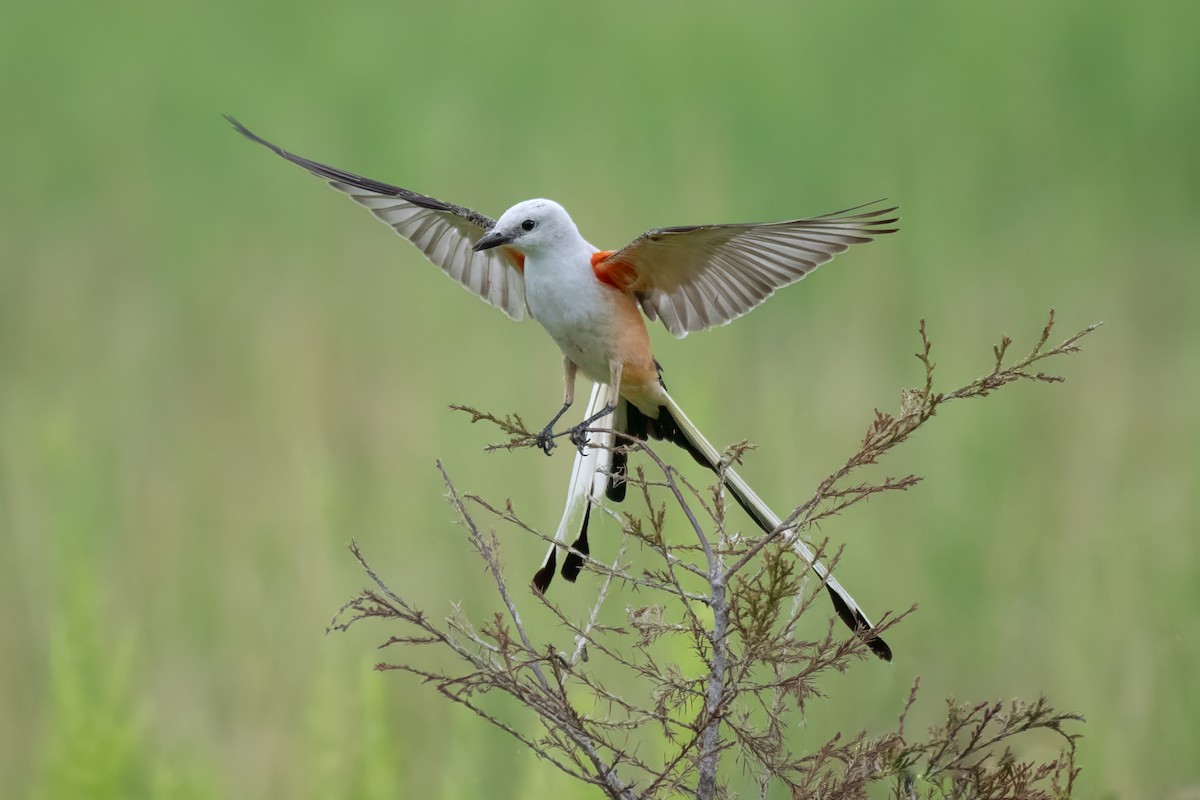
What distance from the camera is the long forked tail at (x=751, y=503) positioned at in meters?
1.95

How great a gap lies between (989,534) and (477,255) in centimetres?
240

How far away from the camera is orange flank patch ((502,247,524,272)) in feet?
10.4

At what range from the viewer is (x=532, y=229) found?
2.80 metres

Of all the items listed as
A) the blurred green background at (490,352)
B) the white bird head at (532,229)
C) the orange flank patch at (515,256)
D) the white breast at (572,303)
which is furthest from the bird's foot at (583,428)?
the blurred green background at (490,352)

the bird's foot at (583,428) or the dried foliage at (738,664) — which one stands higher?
the bird's foot at (583,428)

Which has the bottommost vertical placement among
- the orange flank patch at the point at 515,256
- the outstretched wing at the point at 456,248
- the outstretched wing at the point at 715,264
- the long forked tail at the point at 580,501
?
the long forked tail at the point at 580,501

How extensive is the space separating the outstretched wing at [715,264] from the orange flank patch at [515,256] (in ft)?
1.08

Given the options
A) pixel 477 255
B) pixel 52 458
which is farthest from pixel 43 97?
pixel 477 255

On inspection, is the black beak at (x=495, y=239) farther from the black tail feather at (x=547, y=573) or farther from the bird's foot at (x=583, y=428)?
the black tail feather at (x=547, y=573)

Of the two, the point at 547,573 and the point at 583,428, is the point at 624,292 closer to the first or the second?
the point at 583,428

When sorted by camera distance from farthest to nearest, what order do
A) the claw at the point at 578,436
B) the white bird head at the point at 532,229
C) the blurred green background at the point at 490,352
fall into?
the blurred green background at the point at 490,352 → the white bird head at the point at 532,229 → the claw at the point at 578,436

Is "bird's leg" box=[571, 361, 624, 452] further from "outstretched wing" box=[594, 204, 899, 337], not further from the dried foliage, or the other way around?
the dried foliage

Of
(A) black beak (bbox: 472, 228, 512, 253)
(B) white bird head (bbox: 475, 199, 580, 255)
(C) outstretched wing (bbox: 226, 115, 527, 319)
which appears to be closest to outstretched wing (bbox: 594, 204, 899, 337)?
(B) white bird head (bbox: 475, 199, 580, 255)

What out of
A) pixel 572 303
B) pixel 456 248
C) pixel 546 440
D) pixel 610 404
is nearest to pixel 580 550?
pixel 546 440
